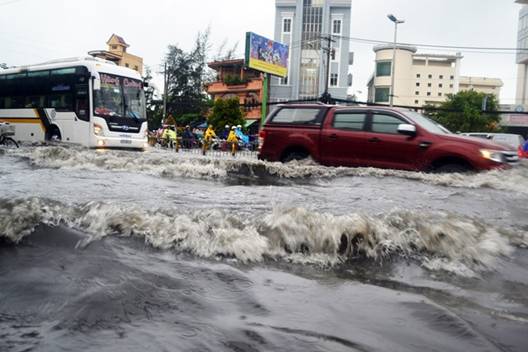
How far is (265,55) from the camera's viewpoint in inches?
1359

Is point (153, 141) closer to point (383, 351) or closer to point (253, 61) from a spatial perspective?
point (253, 61)

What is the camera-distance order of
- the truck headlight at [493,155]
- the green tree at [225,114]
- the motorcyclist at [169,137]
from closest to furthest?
the truck headlight at [493,155]
the motorcyclist at [169,137]
the green tree at [225,114]

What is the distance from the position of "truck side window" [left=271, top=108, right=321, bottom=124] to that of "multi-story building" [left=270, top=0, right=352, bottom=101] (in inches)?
1545

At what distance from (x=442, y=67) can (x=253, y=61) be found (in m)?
55.8

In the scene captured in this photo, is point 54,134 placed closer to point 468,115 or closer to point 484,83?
point 468,115

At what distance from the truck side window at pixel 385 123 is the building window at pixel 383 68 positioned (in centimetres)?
5754

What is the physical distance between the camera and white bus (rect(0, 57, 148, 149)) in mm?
14820

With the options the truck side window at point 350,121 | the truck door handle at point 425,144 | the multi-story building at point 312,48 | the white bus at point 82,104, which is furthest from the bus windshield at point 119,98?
the multi-story building at point 312,48

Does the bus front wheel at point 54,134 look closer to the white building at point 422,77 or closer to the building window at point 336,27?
the building window at point 336,27

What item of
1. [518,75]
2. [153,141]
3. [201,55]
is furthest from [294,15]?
[518,75]

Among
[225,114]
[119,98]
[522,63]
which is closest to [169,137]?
[119,98]

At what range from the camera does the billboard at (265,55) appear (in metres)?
32.6

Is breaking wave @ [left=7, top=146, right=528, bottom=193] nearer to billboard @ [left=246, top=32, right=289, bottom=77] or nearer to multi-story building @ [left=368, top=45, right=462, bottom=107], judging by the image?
billboard @ [left=246, top=32, right=289, bottom=77]

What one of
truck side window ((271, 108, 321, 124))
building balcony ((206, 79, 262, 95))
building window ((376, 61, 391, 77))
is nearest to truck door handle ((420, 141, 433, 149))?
truck side window ((271, 108, 321, 124))
